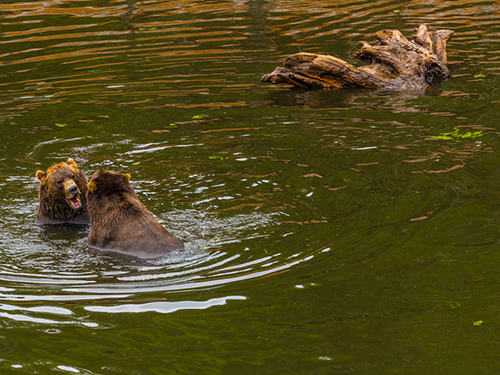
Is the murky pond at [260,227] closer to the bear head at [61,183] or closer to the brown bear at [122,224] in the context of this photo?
the brown bear at [122,224]

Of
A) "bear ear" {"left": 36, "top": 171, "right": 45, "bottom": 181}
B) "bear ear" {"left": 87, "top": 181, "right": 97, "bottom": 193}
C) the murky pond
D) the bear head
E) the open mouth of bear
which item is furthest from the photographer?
"bear ear" {"left": 36, "top": 171, "right": 45, "bottom": 181}

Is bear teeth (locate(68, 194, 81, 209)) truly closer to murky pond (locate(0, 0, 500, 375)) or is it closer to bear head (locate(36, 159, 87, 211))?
bear head (locate(36, 159, 87, 211))

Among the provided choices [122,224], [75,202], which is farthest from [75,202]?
[122,224]

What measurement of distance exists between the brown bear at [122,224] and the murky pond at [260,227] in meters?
0.15

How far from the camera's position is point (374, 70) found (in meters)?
14.4

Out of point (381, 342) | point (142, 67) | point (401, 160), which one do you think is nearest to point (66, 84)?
point (142, 67)

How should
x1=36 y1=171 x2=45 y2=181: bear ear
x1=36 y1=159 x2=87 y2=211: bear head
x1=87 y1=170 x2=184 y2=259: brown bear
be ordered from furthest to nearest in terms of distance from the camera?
x1=36 y1=171 x2=45 y2=181: bear ear → x1=36 y1=159 x2=87 y2=211: bear head → x1=87 y1=170 x2=184 y2=259: brown bear

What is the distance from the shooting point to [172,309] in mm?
5727

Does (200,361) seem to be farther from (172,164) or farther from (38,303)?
(172,164)

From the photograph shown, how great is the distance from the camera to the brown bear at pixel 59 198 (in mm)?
8195

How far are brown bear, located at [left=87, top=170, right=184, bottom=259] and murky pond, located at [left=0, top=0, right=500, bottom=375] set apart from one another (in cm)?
15

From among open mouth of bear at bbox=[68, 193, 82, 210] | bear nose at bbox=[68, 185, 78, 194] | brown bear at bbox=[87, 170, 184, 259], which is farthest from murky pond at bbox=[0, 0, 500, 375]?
bear nose at bbox=[68, 185, 78, 194]

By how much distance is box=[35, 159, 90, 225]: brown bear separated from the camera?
820 centimetres

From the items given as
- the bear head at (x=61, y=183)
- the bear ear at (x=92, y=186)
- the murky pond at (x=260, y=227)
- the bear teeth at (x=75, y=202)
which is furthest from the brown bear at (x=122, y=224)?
the bear head at (x=61, y=183)
